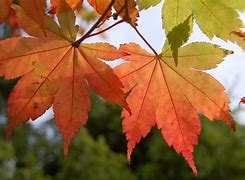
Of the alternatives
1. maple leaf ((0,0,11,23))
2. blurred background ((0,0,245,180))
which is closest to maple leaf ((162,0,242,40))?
maple leaf ((0,0,11,23))

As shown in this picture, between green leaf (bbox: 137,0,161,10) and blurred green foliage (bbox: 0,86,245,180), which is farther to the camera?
blurred green foliage (bbox: 0,86,245,180)

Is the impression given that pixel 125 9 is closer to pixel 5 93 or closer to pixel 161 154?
pixel 161 154

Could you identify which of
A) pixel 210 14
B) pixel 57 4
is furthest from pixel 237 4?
pixel 57 4

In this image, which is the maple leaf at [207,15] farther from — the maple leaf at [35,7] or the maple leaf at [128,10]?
the maple leaf at [35,7]

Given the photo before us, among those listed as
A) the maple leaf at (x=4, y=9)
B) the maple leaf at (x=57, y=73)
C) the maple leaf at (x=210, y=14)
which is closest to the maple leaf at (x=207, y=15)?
the maple leaf at (x=210, y=14)

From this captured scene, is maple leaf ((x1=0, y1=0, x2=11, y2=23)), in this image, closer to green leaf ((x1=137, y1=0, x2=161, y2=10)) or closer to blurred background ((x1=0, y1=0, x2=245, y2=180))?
green leaf ((x1=137, y1=0, x2=161, y2=10))

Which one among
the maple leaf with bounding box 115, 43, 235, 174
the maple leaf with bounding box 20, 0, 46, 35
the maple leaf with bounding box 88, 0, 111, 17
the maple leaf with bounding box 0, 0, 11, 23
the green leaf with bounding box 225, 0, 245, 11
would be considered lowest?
the maple leaf with bounding box 115, 43, 235, 174

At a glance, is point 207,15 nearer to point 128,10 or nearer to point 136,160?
point 128,10
